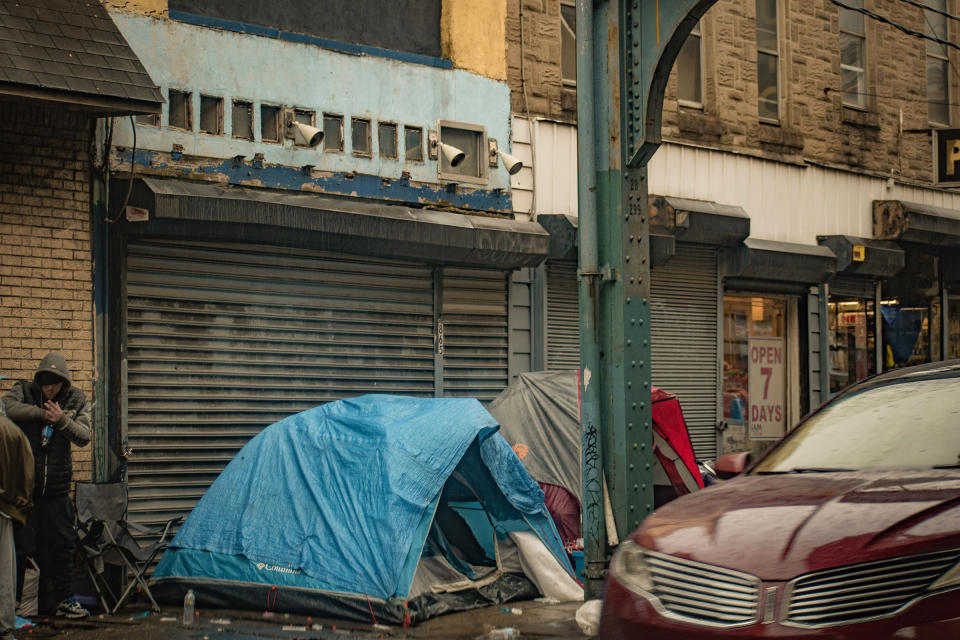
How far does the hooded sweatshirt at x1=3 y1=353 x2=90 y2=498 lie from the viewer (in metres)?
9.21

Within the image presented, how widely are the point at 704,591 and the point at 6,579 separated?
16.7 feet

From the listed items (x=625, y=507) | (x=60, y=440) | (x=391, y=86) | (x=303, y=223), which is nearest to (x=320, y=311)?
(x=303, y=223)

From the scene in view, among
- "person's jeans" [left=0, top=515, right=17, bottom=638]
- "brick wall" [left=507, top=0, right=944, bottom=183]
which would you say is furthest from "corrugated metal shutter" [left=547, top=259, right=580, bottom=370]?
"person's jeans" [left=0, top=515, right=17, bottom=638]

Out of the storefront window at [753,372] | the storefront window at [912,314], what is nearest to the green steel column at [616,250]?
the storefront window at [753,372]

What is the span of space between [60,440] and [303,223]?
335 centimetres

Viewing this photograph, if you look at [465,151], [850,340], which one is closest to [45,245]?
[465,151]

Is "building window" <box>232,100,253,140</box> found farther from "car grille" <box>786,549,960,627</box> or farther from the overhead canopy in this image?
"car grille" <box>786,549,960,627</box>

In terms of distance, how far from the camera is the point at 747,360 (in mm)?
17406

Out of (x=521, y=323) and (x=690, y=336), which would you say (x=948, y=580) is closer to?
(x=521, y=323)

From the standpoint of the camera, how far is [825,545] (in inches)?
173

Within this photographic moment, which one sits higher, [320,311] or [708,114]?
[708,114]

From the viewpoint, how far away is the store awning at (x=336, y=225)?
10852 millimetres

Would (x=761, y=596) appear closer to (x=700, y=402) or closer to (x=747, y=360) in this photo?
(x=700, y=402)

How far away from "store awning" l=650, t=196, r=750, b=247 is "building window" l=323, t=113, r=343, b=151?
14.9 feet
